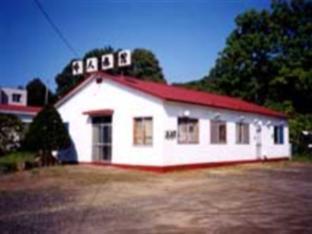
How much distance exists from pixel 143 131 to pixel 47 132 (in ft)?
17.8

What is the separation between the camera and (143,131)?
23.0 meters

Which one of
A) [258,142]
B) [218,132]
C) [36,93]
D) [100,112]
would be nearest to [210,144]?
[218,132]

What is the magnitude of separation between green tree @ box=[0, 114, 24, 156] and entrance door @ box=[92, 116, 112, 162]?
6506 mm

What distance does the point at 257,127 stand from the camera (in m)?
30.5

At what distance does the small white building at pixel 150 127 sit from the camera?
73.5 feet

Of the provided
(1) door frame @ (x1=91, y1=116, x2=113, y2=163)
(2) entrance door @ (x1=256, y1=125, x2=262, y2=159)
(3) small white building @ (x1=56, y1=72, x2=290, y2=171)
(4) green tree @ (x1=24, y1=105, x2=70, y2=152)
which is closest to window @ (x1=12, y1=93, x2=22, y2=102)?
(3) small white building @ (x1=56, y1=72, x2=290, y2=171)

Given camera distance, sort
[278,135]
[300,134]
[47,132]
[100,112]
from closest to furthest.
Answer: [47,132] < [100,112] < [278,135] < [300,134]

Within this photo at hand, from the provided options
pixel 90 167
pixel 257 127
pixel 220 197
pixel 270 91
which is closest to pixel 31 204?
pixel 220 197

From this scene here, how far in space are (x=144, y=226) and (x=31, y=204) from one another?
13.8 ft

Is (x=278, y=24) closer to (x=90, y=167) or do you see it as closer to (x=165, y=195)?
(x=90, y=167)

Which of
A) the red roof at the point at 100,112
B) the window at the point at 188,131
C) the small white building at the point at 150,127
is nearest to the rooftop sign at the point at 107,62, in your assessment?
the small white building at the point at 150,127

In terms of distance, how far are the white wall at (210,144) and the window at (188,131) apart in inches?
9.1

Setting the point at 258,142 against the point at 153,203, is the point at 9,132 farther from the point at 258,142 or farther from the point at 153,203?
the point at 153,203

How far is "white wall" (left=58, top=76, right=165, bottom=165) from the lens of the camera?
22328 mm
